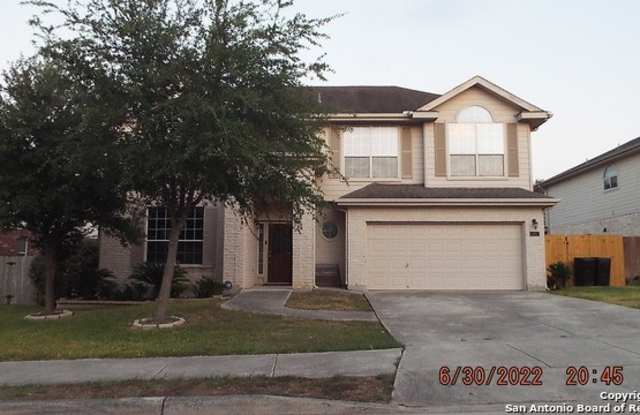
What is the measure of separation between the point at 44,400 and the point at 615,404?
620 centimetres

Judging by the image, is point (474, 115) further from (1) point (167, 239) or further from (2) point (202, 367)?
(2) point (202, 367)

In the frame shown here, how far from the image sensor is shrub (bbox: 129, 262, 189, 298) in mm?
16219

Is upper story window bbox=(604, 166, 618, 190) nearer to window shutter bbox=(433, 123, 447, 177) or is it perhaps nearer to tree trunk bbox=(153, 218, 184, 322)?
window shutter bbox=(433, 123, 447, 177)

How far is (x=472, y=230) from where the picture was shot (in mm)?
17000

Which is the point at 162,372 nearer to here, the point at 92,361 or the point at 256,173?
the point at 92,361

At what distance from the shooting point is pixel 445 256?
16.9m

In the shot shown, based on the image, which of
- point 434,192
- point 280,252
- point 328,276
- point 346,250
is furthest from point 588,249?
point 280,252

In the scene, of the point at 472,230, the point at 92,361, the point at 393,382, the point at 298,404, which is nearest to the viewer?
the point at 298,404

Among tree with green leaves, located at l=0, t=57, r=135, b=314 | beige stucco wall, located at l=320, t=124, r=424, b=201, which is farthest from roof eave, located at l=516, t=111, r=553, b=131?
tree with green leaves, located at l=0, t=57, r=135, b=314

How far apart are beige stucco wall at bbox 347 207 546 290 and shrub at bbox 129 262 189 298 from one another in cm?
525

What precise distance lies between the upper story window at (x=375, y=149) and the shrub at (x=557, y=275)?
6127mm

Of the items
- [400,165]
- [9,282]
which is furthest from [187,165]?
[9,282]

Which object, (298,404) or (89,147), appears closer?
(298,404)

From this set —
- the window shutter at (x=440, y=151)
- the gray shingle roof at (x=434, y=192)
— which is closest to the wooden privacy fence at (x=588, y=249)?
the gray shingle roof at (x=434, y=192)
